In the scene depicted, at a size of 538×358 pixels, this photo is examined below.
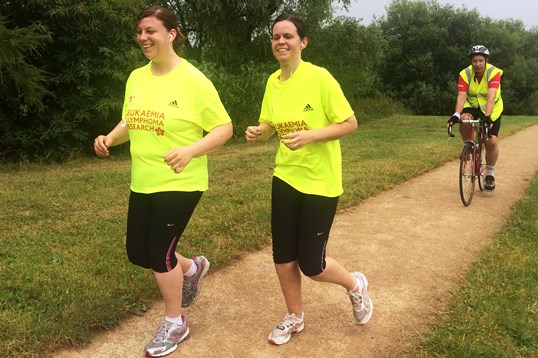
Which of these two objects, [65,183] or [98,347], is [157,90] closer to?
[98,347]

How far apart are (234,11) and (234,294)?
53.0 feet

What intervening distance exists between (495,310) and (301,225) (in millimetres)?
1691

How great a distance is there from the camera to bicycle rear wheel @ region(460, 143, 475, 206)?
22.1 feet

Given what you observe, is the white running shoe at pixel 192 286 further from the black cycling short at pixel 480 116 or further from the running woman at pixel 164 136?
the black cycling short at pixel 480 116

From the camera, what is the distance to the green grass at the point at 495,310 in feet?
10.3

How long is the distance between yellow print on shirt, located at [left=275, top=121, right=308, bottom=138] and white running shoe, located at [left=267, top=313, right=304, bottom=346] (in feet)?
4.14

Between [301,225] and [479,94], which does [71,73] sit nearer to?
[479,94]

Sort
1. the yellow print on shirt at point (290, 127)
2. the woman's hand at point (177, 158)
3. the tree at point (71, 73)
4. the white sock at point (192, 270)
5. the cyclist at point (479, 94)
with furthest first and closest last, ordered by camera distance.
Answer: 1. the tree at point (71, 73)
2. the cyclist at point (479, 94)
3. the white sock at point (192, 270)
4. the yellow print on shirt at point (290, 127)
5. the woman's hand at point (177, 158)

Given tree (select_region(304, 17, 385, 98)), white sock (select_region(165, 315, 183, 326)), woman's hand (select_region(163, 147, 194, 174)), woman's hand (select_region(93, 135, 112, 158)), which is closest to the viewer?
woman's hand (select_region(163, 147, 194, 174))

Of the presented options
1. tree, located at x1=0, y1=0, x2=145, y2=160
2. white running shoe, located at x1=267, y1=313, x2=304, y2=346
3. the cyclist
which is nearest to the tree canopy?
tree, located at x1=0, y1=0, x2=145, y2=160

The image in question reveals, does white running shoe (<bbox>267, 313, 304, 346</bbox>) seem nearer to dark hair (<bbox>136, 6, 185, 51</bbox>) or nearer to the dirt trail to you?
the dirt trail

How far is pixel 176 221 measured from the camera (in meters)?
2.94

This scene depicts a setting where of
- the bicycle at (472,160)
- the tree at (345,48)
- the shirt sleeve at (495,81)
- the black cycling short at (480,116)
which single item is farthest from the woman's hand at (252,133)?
the tree at (345,48)

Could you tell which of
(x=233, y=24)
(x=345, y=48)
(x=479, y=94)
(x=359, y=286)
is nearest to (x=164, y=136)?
(x=359, y=286)
